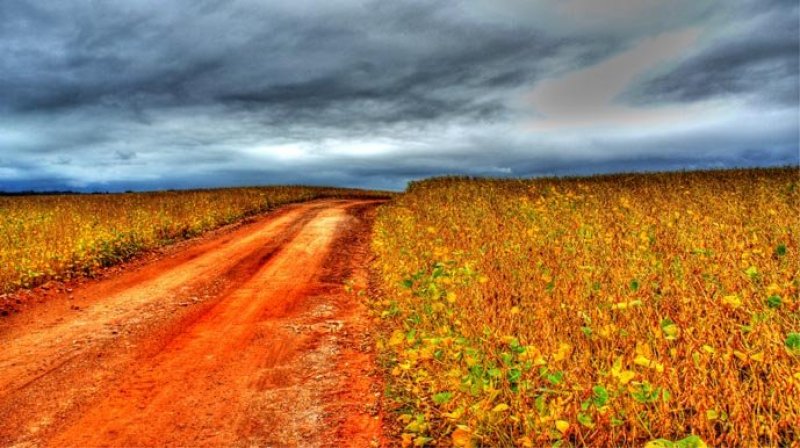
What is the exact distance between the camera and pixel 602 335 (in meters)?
4.70

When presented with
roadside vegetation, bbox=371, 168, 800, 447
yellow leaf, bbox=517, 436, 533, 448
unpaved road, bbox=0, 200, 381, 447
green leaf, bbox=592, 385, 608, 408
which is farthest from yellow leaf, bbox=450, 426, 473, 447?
green leaf, bbox=592, 385, 608, 408

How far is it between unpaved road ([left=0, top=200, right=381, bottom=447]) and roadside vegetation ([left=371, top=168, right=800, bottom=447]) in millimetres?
689

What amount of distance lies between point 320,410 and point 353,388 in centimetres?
58

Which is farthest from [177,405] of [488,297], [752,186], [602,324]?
[752,186]

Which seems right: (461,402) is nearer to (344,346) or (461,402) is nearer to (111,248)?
(344,346)

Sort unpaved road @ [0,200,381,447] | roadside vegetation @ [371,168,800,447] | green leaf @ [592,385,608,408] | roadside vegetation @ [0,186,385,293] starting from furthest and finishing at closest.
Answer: roadside vegetation @ [0,186,385,293] < unpaved road @ [0,200,381,447] < roadside vegetation @ [371,168,800,447] < green leaf @ [592,385,608,408]

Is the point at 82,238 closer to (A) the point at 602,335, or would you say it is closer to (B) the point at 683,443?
(A) the point at 602,335

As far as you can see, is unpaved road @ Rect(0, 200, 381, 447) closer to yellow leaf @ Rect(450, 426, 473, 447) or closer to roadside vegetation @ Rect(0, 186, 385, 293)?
yellow leaf @ Rect(450, 426, 473, 447)

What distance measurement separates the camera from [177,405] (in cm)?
509

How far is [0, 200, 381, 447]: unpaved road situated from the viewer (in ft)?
15.2

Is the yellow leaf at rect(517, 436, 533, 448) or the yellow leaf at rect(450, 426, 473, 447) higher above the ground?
the yellow leaf at rect(517, 436, 533, 448)

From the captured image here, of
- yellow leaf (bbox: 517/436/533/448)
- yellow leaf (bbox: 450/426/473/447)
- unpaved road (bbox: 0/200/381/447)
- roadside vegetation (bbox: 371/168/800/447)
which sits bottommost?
unpaved road (bbox: 0/200/381/447)

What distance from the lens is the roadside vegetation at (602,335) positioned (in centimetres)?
368

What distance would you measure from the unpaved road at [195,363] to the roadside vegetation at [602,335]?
0.69 meters
